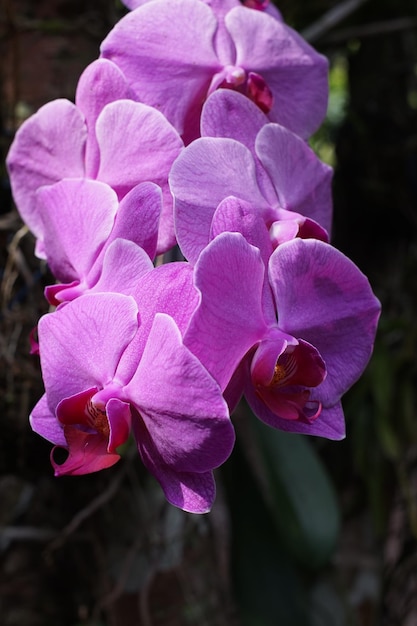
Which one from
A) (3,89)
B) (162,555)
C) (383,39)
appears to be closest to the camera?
(162,555)

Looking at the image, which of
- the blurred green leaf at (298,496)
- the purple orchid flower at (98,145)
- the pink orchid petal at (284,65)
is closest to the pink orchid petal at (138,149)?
the purple orchid flower at (98,145)

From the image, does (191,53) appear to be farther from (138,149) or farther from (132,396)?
(132,396)

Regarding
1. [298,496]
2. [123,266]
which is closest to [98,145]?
[123,266]

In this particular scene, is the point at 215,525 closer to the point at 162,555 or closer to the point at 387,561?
the point at 162,555

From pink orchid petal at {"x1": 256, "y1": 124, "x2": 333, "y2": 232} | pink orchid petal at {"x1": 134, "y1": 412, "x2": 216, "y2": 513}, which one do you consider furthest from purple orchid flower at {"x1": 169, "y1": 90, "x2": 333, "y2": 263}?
pink orchid petal at {"x1": 134, "y1": 412, "x2": 216, "y2": 513}

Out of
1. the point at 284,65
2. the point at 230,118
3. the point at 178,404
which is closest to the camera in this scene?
the point at 178,404

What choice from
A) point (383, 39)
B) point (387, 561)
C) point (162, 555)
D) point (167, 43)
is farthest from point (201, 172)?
Result: point (383, 39)

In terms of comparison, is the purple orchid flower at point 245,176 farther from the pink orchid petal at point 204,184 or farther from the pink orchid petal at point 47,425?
the pink orchid petal at point 47,425
